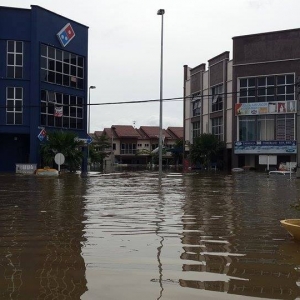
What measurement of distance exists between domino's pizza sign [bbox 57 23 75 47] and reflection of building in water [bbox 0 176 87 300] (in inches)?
1470

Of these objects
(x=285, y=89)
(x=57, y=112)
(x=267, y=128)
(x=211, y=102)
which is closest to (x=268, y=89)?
(x=285, y=89)

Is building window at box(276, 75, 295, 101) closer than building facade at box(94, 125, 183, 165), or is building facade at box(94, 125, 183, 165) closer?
building window at box(276, 75, 295, 101)

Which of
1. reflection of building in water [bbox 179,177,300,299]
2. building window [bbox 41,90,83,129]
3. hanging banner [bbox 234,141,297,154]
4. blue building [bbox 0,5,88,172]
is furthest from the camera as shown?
hanging banner [bbox 234,141,297,154]

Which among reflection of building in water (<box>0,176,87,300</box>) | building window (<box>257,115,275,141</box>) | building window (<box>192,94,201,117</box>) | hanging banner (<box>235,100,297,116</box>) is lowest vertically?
reflection of building in water (<box>0,176,87,300</box>)

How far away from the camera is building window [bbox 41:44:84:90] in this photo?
47047 millimetres

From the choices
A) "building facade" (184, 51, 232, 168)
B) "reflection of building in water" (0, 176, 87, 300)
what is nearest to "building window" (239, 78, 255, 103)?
"building facade" (184, 51, 232, 168)

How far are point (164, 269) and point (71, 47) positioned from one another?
4607 centimetres

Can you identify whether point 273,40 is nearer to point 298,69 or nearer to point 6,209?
point 298,69

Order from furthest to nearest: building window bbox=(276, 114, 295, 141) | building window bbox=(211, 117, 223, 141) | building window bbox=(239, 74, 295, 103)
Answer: building window bbox=(211, 117, 223, 141) < building window bbox=(239, 74, 295, 103) < building window bbox=(276, 114, 295, 141)

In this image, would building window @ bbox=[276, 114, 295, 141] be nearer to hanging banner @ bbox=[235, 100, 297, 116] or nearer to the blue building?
hanging banner @ bbox=[235, 100, 297, 116]

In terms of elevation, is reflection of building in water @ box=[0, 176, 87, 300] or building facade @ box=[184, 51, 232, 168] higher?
building facade @ box=[184, 51, 232, 168]

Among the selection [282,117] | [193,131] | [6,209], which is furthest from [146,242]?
[193,131]

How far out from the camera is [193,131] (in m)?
78.1

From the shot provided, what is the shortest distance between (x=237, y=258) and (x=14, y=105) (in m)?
40.8
